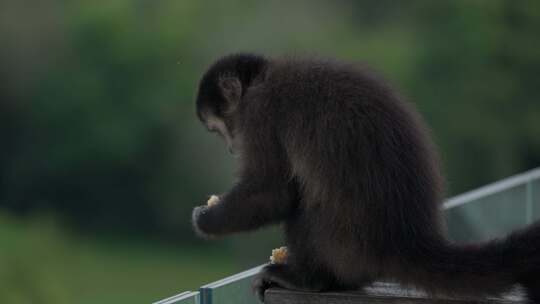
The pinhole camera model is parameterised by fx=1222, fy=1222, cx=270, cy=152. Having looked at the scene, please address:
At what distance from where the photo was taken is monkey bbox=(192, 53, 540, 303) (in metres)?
4.52

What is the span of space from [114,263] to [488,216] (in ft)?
55.3

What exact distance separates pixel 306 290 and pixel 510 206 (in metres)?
2.79

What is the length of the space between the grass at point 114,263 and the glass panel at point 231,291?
1295cm

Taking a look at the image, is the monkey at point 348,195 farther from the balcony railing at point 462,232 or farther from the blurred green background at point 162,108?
the blurred green background at point 162,108

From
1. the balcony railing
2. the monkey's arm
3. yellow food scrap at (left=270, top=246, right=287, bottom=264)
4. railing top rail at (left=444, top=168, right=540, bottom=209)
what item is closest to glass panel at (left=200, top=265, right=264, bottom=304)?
the balcony railing

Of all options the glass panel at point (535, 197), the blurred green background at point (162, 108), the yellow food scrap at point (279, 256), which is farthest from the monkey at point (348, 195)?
the blurred green background at point (162, 108)

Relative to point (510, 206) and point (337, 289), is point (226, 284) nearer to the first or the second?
point (337, 289)

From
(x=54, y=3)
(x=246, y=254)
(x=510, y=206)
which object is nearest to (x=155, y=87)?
(x=54, y=3)

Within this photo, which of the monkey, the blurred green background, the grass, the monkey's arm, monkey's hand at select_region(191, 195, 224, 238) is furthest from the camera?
the grass

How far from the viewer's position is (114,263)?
76.2 feet

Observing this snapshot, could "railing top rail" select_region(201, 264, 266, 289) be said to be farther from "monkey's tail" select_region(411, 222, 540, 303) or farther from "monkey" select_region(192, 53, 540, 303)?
"monkey's tail" select_region(411, 222, 540, 303)

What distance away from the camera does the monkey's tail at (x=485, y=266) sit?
4363mm

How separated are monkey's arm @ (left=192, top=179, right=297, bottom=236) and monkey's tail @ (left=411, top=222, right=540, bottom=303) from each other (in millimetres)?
615

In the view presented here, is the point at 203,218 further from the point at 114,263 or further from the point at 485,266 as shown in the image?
the point at 114,263
